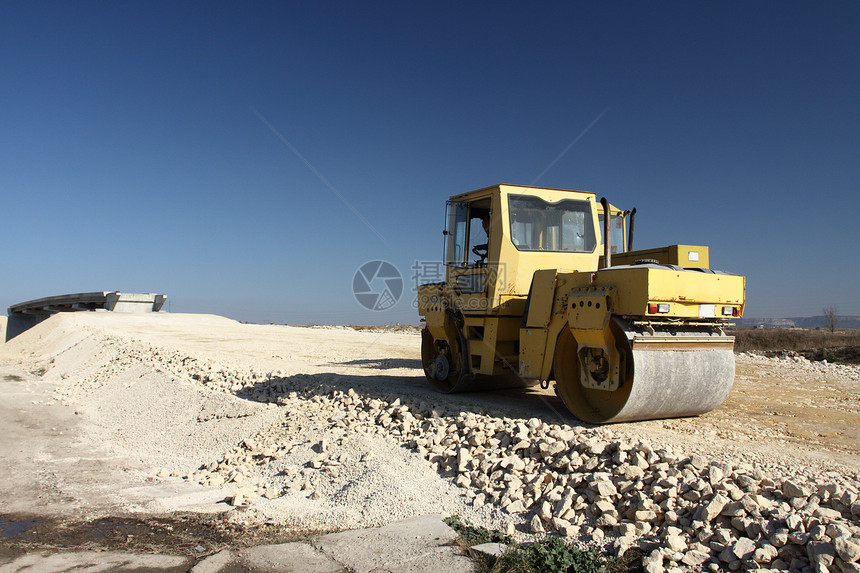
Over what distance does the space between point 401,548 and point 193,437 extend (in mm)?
4920

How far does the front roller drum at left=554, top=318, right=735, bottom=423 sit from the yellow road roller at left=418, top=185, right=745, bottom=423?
0.5 inches

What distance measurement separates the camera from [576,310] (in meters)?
6.43

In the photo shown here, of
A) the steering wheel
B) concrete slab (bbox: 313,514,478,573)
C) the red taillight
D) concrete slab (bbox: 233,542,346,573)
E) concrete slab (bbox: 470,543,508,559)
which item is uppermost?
the steering wheel

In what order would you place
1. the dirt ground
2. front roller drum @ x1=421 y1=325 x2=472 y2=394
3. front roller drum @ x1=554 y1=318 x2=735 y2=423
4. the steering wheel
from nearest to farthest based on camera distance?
the dirt ground < front roller drum @ x1=554 y1=318 x2=735 y2=423 < the steering wheel < front roller drum @ x1=421 y1=325 x2=472 y2=394

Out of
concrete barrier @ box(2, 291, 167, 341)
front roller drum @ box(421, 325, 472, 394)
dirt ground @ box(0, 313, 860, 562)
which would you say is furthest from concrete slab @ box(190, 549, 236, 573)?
concrete barrier @ box(2, 291, 167, 341)

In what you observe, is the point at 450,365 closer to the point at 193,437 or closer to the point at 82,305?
the point at 193,437

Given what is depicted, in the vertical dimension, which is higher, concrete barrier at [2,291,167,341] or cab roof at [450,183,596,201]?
cab roof at [450,183,596,201]

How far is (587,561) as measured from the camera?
3969mm

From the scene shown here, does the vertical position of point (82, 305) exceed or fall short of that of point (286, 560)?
it exceeds it

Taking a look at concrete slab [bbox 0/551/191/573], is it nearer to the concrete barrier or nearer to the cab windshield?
the cab windshield

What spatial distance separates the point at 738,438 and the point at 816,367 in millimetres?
6608

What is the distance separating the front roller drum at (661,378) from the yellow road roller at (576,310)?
0.01 meters

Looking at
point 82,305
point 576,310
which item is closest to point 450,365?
point 576,310

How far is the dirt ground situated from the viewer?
4895 millimetres
